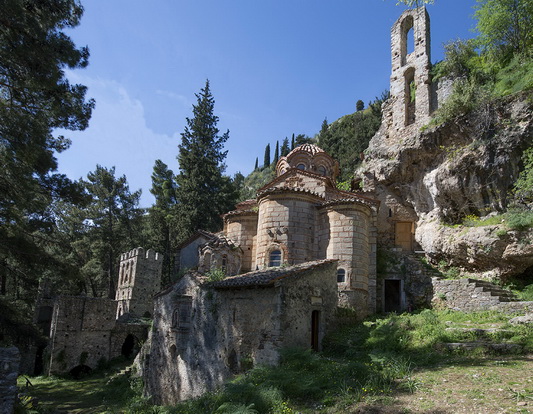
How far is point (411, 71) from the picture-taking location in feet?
74.3

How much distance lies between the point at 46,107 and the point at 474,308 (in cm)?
Result: 1616

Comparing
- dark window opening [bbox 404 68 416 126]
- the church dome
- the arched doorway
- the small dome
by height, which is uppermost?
dark window opening [bbox 404 68 416 126]

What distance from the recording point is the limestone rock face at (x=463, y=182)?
49.2ft

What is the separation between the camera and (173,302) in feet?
52.3

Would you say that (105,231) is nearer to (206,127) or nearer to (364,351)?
(206,127)

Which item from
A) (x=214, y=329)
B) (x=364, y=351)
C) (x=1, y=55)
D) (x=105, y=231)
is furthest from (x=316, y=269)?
(x=105, y=231)

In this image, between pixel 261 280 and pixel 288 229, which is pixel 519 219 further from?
pixel 261 280

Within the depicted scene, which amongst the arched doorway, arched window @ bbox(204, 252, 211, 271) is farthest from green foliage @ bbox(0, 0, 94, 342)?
the arched doorway

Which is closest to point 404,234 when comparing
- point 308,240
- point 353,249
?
point 353,249

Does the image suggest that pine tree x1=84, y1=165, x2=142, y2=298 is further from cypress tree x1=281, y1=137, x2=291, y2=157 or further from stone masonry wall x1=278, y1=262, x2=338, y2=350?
cypress tree x1=281, y1=137, x2=291, y2=157

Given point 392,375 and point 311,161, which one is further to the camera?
point 311,161

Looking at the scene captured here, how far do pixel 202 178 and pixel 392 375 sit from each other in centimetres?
2460

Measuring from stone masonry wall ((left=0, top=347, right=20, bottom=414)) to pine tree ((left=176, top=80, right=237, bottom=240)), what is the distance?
61.6ft

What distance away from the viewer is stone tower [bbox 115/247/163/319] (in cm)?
2698
